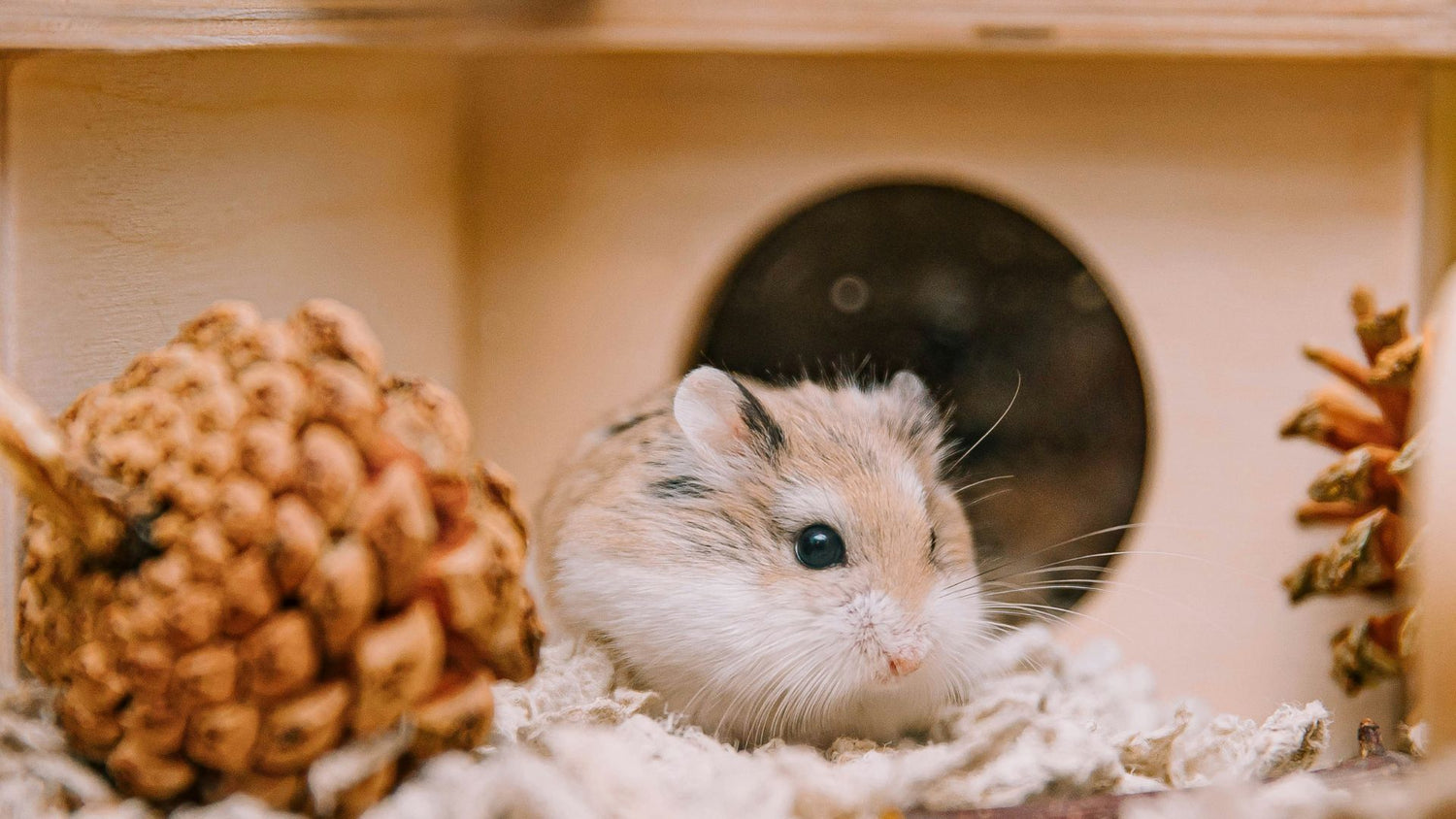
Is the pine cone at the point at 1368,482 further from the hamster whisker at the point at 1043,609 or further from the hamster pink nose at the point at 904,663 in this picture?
the hamster pink nose at the point at 904,663

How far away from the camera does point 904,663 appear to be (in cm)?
120

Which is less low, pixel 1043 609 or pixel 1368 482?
pixel 1368 482

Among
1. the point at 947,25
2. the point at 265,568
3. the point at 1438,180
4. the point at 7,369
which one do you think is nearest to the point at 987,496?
the point at 947,25

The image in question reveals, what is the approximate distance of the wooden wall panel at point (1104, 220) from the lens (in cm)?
177

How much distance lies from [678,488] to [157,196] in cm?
64

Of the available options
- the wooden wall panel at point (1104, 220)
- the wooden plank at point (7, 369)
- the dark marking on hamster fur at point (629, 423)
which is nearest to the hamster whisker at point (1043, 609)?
the wooden wall panel at point (1104, 220)

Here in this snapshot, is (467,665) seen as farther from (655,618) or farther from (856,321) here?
(856,321)

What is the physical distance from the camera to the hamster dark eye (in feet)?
4.15

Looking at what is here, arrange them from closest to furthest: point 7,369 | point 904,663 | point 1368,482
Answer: point 7,369, point 904,663, point 1368,482

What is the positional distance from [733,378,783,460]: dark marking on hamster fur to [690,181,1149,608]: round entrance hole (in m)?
0.37

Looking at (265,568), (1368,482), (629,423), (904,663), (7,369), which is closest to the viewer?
(265,568)

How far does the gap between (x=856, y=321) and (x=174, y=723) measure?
1.17 m

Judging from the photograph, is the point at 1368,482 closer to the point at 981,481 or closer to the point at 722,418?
the point at 981,481

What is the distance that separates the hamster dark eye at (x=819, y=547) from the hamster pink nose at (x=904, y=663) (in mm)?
126
